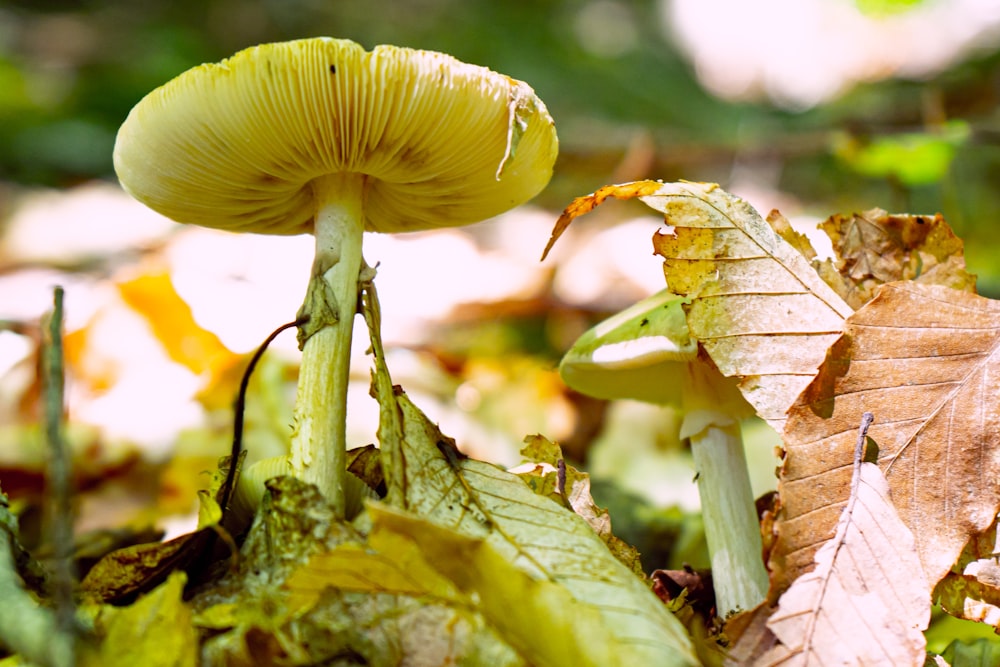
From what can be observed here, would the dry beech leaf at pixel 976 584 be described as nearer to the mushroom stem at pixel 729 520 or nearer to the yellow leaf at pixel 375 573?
the mushroom stem at pixel 729 520

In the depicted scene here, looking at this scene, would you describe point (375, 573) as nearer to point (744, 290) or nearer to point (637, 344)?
point (637, 344)

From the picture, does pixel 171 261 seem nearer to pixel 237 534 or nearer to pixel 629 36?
pixel 237 534

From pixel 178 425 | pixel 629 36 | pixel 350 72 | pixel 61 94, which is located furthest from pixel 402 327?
pixel 629 36

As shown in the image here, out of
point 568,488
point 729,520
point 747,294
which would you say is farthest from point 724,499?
point 747,294

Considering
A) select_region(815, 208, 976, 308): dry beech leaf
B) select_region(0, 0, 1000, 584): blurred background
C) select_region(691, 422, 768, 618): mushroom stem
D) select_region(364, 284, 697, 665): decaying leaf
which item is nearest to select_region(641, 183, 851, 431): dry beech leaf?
select_region(815, 208, 976, 308): dry beech leaf

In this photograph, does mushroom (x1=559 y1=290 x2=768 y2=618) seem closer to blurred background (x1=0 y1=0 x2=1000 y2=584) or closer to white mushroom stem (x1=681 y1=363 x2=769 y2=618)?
white mushroom stem (x1=681 y1=363 x2=769 y2=618)

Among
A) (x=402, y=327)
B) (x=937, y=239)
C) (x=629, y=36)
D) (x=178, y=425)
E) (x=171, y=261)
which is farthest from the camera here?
(x=629, y=36)

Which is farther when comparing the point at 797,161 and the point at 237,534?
the point at 797,161
